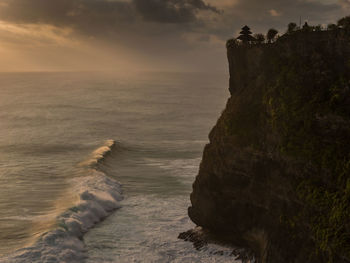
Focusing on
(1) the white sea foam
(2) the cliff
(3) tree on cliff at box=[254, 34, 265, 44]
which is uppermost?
(3) tree on cliff at box=[254, 34, 265, 44]

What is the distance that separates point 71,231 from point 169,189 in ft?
38.9

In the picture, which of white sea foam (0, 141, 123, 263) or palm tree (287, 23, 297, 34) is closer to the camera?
palm tree (287, 23, 297, 34)

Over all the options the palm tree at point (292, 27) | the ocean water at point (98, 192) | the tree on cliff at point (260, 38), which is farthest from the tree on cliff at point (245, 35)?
the ocean water at point (98, 192)

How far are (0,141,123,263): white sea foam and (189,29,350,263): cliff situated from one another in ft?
30.6

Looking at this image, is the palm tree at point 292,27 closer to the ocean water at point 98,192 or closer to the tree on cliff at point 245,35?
the tree on cliff at point 245,35

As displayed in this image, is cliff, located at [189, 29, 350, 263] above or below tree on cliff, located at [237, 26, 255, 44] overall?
below

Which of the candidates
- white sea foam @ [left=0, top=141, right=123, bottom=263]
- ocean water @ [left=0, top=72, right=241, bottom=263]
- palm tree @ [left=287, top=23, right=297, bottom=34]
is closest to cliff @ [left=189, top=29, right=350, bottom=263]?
palm tree @ [left=287, top=23, right=297, bottom=34]

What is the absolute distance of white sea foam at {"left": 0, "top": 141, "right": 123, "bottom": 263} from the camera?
24.7 meters

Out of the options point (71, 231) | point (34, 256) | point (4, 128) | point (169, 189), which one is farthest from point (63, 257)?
point (4, 128)

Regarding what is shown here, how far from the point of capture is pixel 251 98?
21.9 m

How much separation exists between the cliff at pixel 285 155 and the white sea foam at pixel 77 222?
9.32 meters

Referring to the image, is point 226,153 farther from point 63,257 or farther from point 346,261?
point 63,257

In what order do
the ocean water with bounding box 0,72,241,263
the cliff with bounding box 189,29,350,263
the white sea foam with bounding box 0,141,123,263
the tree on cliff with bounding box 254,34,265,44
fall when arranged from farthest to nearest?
the ocean water with bounding box 0,72,241,263
the white sea foam with bounding box 0,141,123,263
the tree on cliff with bounding box 254,34,265,44
the cliff with bounding box 189,29,350,263

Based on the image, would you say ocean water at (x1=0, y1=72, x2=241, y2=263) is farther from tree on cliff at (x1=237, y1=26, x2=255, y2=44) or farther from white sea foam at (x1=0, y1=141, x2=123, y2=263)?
tree on cliff at (x1=237, y1=26, x2=255, y2=44)
